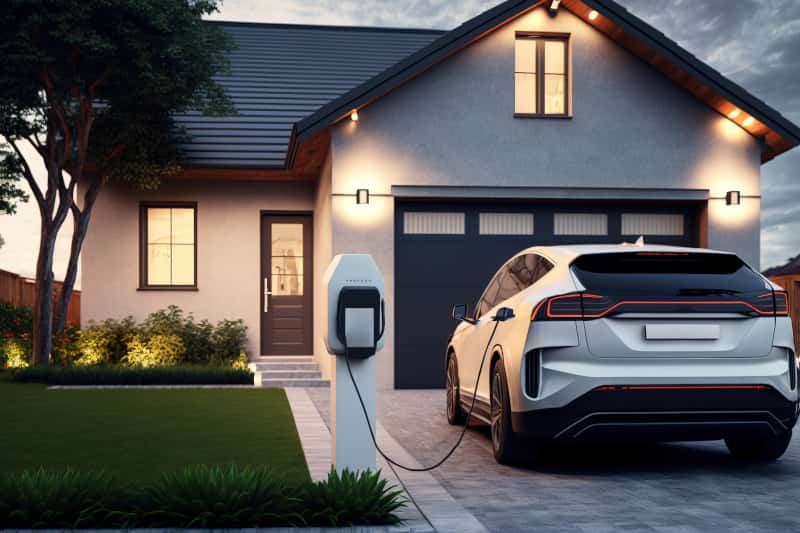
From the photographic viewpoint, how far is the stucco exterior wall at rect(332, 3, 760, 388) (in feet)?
43.7

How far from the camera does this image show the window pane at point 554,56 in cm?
1402

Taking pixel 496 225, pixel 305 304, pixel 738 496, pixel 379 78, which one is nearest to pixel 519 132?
pixel 496 225

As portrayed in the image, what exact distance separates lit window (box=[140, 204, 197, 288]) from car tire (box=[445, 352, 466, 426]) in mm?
7987

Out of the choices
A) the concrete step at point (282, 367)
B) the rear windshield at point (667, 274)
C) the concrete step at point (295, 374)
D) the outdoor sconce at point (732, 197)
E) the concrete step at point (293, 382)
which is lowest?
the concrete step at point (293, 382)

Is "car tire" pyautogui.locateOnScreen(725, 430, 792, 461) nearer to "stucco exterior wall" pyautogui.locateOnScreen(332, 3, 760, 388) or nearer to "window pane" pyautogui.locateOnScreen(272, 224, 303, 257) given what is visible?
"stucco exterior wall" pyautogui.locateOnScreen(332, 3, 760, 388)

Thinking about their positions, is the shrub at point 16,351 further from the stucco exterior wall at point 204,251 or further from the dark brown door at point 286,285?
the dark brown door at point 286,285

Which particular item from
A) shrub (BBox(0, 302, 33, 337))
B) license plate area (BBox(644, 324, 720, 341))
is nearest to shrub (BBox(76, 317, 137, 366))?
shrub (BBox(0, 302, 33, 337))

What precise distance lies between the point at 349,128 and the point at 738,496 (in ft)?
28.5

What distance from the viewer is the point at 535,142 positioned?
1374 cm

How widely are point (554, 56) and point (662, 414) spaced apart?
886cm

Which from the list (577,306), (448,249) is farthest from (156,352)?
(577,306)

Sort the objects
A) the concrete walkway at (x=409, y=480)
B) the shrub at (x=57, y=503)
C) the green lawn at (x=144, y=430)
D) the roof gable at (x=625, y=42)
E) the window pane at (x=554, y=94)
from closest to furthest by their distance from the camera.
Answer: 1. the shrub at (x=57, y=503)
2. the concrete walkway at (x=409, y=480)
3. the green lawn at (x=144, y=430)
4. the roof gable at (x=625, y=42)
5. the window pane at (x=554, y=94)

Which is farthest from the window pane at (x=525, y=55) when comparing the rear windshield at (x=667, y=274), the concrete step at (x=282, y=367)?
the rear windshield at (x=667, y=274)

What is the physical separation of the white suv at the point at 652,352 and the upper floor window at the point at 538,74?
7623 millimetres
